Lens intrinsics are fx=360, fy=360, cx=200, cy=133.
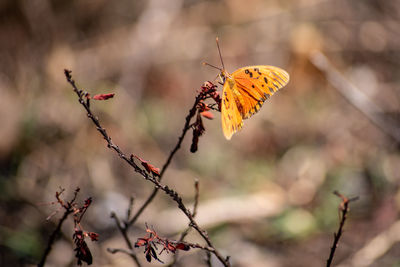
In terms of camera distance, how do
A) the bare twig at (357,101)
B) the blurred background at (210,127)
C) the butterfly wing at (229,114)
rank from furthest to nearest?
1. the bare twig at (357,101)
2. the blurred background at (210,127)
3. the butterfly wing at (229,114)

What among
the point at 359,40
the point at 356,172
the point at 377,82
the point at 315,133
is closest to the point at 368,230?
the point at 356,172

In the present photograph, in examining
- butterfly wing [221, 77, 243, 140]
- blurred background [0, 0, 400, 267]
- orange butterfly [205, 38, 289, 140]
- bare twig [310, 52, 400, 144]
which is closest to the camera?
butterfly wing [221, 77, 243, 140]

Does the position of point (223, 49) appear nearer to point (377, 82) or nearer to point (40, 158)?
point (377, 82)

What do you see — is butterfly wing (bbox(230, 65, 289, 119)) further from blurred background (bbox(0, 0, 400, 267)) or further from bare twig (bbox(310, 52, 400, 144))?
bare twig (bbox(310, 52, 400, 144))

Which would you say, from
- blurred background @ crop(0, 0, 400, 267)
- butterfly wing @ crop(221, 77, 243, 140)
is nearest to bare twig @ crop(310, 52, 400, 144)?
blurred background @ crop(0, 0, 400, 267)

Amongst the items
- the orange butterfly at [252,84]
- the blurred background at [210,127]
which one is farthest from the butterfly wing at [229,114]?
the blurred background at [210,127]

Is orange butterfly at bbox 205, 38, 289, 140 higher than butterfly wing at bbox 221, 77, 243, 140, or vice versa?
orange butterfly at bbox 205, 38, 289, 140

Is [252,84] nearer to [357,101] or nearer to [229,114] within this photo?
[229,114]

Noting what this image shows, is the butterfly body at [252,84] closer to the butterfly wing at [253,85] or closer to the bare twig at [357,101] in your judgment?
the butterfly wing at [253,85]
